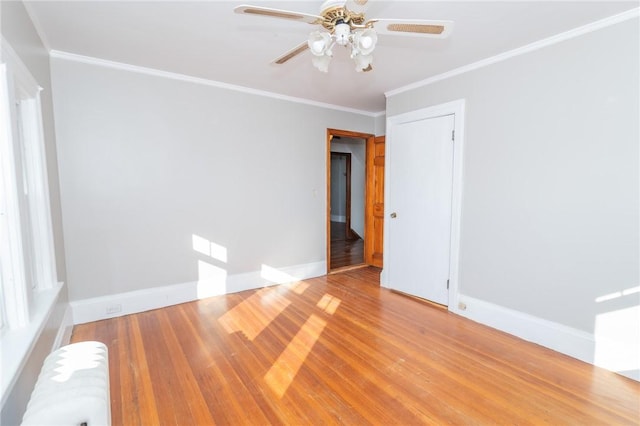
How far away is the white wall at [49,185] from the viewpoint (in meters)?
1.38

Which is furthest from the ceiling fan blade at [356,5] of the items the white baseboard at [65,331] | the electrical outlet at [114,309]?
the electrical outlet at [114,309]

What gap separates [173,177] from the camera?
3312 mm

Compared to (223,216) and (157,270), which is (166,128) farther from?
(157,270)

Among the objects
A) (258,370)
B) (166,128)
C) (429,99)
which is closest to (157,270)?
(166,128)

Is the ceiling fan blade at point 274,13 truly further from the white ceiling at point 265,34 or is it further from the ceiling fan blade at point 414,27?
the white ceiling at point 265,34

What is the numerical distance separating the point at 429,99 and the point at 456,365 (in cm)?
267

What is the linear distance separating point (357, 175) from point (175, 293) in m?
4.75

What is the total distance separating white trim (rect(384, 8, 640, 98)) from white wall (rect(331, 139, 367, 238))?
3.27 meters

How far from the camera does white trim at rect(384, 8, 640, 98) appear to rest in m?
2.10

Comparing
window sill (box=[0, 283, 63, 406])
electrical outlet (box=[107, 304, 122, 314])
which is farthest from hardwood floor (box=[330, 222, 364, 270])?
window sill (box=[0, 283, 63, 406])

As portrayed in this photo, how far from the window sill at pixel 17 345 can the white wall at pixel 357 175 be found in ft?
19.0

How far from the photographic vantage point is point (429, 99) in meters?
3.37

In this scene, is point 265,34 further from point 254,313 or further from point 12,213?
point 254,313

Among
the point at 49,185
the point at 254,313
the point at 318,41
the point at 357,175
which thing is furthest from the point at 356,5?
the point at 357,175
